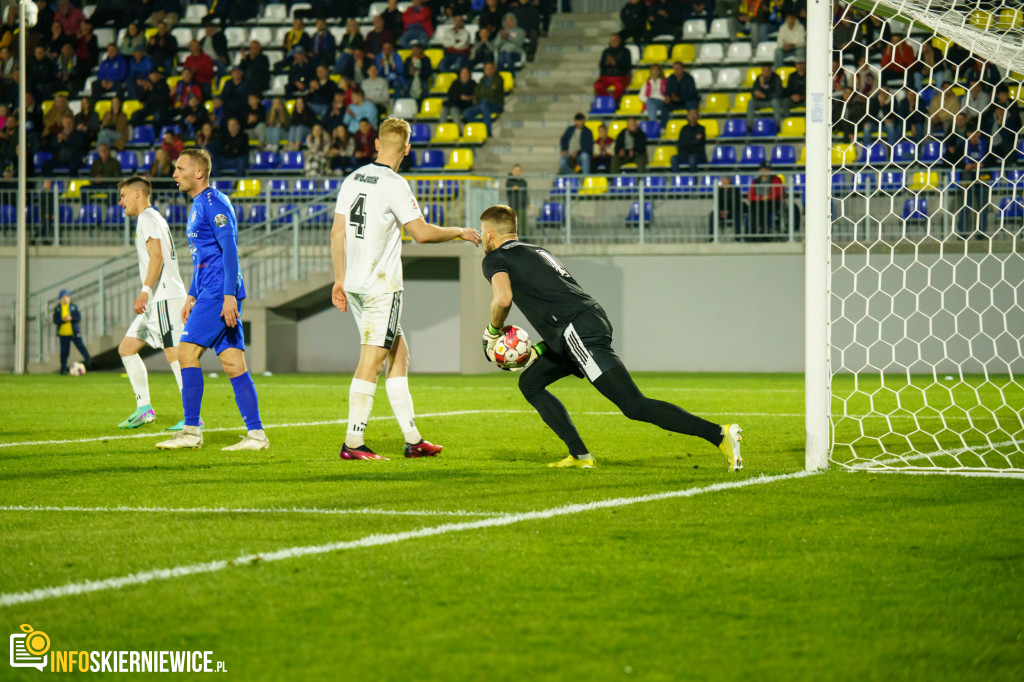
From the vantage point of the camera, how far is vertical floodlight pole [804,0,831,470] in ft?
22.1

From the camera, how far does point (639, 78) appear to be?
2455cm

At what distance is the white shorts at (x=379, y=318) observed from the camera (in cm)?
742

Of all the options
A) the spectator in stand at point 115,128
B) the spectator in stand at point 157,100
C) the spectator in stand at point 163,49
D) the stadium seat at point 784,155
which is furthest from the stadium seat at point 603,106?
the spectator in stand at point 163,49

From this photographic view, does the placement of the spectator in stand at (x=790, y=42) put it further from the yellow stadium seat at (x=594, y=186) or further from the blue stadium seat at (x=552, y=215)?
the blue stadium seat at (x=552, y=215)

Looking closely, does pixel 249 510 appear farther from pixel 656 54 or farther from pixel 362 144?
pixel 656 54

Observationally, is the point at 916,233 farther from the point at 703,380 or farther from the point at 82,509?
the point at 82,509

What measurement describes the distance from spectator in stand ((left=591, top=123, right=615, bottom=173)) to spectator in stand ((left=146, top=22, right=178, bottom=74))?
35.0 ft

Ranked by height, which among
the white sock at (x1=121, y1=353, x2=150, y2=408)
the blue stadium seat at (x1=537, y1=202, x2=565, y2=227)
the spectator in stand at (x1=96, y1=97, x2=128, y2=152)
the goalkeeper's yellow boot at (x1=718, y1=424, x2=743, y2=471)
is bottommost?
the goalkeeper's yellow boot at (x1=718, y1=424, x2=743, y2=471)

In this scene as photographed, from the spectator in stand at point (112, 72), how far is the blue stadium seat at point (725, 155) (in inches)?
521

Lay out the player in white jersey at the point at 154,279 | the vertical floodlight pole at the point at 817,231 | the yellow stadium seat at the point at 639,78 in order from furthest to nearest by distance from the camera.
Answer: the yellow stadium seat at the point at 639,78, the player in white jersey at the point at 154,279, the vertical floodlight pole at the point at 817,231

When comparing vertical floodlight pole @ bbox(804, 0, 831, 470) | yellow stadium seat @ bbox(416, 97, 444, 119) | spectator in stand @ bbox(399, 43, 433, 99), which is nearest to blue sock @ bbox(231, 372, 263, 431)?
vertical floodlight pole @ bbox(804, 0, 831, 470)

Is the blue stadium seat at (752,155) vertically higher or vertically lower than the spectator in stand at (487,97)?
lower

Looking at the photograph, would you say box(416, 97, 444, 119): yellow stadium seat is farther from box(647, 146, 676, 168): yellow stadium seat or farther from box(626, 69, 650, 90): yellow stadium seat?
box(647, 146, 676, 168): yellow stadium seat

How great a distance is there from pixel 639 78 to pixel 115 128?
10706mm
